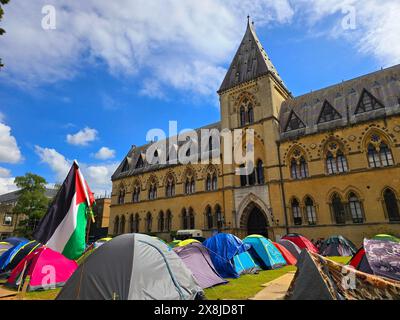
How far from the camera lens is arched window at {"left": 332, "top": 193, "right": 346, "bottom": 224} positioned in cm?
2028

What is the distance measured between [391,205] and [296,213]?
7011mm

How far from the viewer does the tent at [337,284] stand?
5559 millimetres

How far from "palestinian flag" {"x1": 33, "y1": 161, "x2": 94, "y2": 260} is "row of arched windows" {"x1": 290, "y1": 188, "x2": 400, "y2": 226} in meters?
19.8

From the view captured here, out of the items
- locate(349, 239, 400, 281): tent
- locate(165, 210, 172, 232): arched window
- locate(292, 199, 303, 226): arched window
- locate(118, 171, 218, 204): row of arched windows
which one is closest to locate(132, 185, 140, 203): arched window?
locate(118, 171, 218, 204): row of arched windows

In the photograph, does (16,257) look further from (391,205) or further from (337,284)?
(391,205)

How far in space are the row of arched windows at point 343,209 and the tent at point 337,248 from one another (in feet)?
8.59

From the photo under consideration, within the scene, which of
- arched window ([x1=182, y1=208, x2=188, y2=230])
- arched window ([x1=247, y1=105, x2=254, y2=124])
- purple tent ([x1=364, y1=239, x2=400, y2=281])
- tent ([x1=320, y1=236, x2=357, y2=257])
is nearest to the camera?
purple tent ([x1=364, y1=239, x2=400, y2=281])

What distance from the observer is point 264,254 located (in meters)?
13.5

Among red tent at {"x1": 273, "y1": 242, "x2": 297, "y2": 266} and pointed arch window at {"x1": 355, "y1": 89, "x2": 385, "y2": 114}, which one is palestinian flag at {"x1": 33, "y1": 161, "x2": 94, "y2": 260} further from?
pointed arch window at {"x1": 355, "y1": 89, "x2": 385, "y2": 114}

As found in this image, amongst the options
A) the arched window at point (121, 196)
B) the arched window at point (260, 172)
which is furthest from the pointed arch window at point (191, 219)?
the arched window at point (121, 196)

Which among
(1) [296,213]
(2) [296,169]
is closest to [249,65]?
(2) [296,169]

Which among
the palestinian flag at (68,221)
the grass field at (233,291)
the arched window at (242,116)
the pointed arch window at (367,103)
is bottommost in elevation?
the grass field at (233,291)

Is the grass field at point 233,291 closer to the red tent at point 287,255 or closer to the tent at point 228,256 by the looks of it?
the tent at point 228,256
